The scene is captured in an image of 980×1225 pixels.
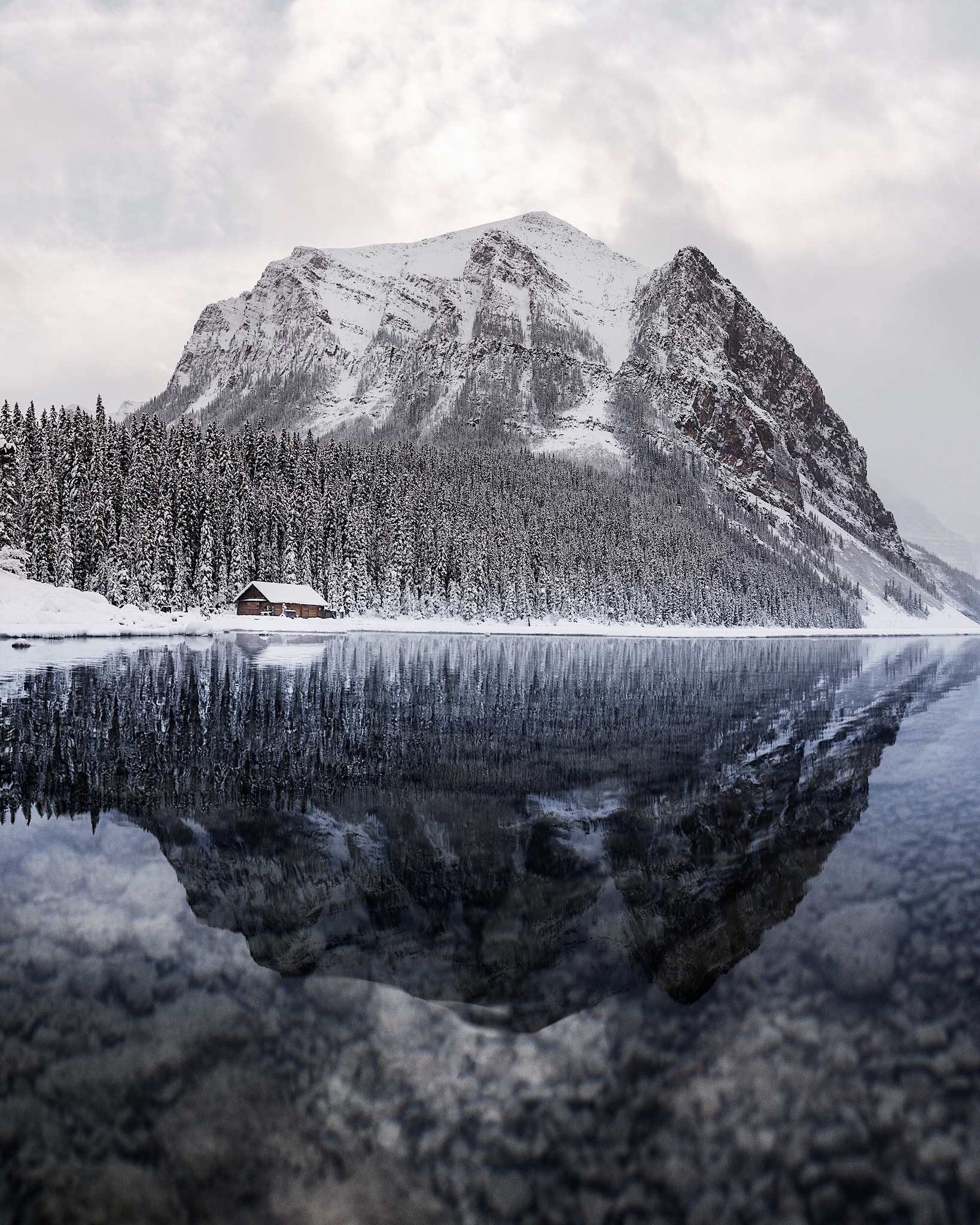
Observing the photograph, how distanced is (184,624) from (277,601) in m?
15.3

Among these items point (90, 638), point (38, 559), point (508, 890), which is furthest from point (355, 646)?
point (508, 890)

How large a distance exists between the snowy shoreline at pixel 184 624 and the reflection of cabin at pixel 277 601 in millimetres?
1770

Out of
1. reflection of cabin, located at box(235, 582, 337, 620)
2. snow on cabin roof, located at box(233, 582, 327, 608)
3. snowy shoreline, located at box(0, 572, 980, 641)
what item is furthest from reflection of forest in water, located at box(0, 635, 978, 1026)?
reflection of cabin, located at box(235, 582, 337, 620)

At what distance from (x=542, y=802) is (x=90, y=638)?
50161 millimetres

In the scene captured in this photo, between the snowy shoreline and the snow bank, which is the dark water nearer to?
the snow bank

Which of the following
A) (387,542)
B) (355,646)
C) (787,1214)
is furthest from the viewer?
(387,542)

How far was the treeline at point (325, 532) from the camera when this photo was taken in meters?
75.3

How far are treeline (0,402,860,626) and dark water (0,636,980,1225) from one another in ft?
213

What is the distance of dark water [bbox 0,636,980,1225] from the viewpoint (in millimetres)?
4188

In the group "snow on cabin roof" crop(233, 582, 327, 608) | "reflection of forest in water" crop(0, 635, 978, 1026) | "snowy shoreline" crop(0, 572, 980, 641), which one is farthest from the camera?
"snow on cabin roof" crop(233, 582, 327, 608)

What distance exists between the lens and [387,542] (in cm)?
10412

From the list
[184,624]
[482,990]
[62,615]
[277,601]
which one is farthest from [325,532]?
[482,990]

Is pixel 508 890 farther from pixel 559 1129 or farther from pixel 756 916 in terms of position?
pixel 559 1129

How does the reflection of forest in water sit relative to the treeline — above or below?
below
